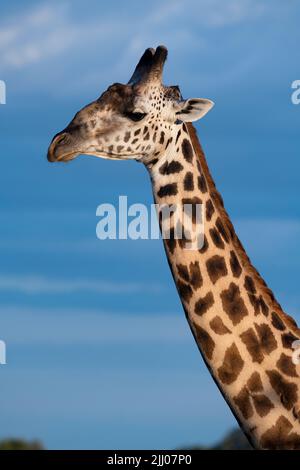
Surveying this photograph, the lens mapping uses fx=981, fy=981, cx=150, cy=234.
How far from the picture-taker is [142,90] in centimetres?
1161

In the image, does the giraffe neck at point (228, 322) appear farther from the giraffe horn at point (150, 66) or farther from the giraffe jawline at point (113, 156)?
the giraffe horn at point (150, 66)

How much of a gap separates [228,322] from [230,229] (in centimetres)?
121

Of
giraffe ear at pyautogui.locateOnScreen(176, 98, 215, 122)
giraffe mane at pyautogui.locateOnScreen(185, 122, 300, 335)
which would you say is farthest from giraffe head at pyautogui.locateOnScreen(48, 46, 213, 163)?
giraffe mane at pyautogui.locateOnScreen(185, 122, 300, 335)

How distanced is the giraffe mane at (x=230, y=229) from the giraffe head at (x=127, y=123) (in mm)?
386

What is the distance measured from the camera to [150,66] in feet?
39.1

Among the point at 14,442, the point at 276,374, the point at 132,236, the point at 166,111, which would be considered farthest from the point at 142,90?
the point at 14,442

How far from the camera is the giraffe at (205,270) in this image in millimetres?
11242

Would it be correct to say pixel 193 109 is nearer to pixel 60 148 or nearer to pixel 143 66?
pixel 143 66

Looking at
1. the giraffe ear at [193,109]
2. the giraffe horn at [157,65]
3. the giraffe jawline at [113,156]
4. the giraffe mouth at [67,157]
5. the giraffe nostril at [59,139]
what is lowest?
the giraffe mouth at [67,157]

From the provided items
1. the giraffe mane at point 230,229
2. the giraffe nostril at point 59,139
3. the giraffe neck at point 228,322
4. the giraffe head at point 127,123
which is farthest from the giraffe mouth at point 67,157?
the giraffe mane at point 230,229

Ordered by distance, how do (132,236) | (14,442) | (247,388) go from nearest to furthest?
(247,388) < (132,236) < (14,442)

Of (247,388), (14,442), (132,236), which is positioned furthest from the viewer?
(14,442)
